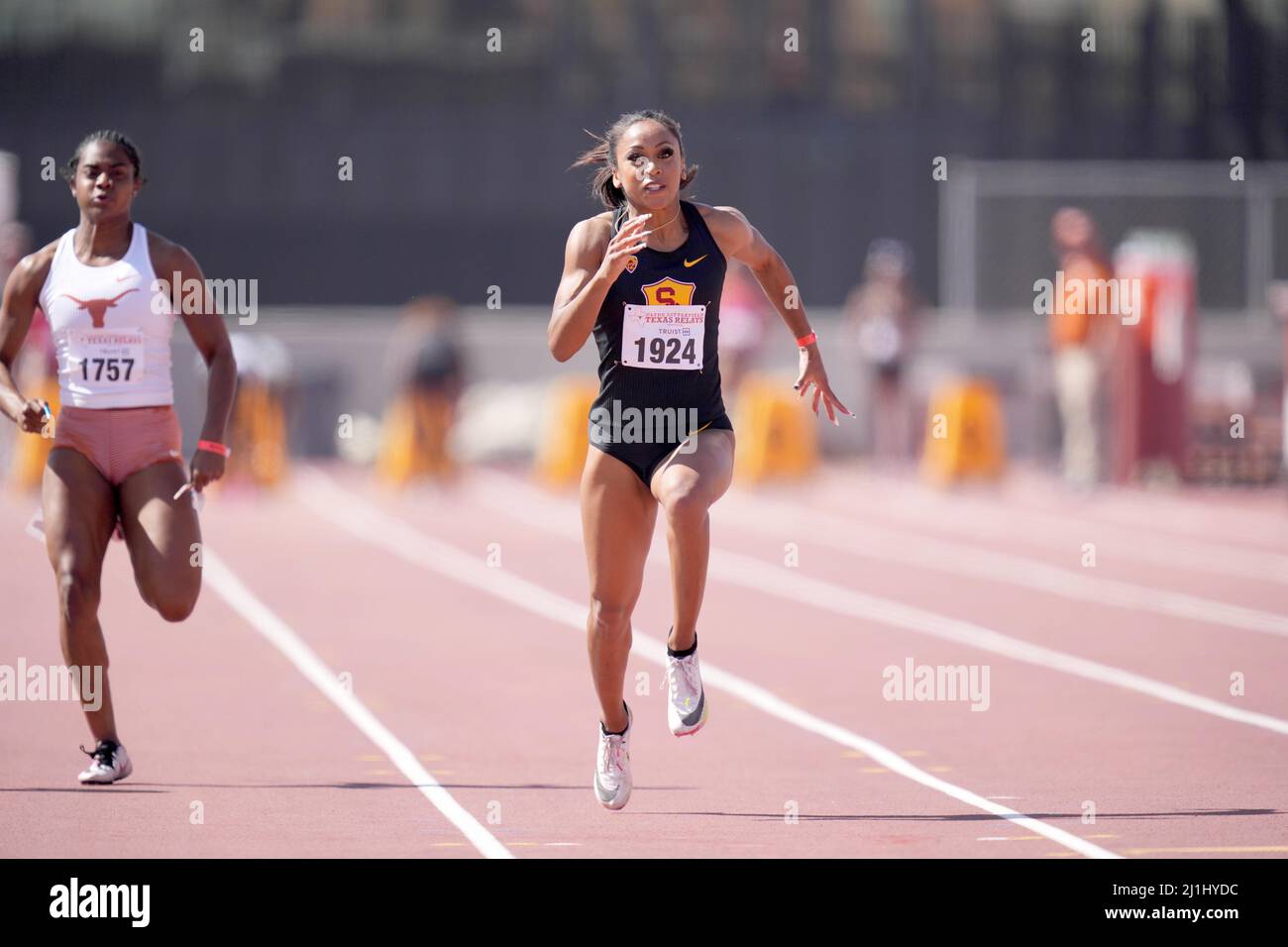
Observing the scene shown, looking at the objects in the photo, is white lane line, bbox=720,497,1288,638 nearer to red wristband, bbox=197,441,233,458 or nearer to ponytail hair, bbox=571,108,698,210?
ponytail hair, bbox=571,108,698,210

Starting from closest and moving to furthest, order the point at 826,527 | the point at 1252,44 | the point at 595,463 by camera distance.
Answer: the point at 595,463 < the point at 826,527 < the point at 1252,44

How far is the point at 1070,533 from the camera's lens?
19.5 m

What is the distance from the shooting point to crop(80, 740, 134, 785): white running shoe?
8.36 m

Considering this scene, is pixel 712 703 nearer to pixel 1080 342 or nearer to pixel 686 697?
pixel 686 697

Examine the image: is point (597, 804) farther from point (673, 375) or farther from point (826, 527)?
point (826, 527)

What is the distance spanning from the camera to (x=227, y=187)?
109 feet

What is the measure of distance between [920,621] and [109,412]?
6.61 meters

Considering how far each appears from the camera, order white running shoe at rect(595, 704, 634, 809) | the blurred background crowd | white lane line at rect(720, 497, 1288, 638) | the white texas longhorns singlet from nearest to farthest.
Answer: white running shoe at rect(595, 704, 634, 809) < the white texas longhorns singlet < white lane line at rect(720, 497, 1288, 638) < the blurred background crowd

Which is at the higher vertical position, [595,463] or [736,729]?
[595,463]

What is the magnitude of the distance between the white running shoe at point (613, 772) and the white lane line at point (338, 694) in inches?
17.3

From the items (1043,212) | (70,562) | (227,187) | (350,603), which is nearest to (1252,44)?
(1043,212)

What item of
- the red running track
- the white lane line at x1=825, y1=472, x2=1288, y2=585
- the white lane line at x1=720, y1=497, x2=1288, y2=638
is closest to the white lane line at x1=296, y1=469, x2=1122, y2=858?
the red running track

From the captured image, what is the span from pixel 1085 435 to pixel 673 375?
51.0ft

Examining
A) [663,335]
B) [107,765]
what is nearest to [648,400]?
[663,335]
